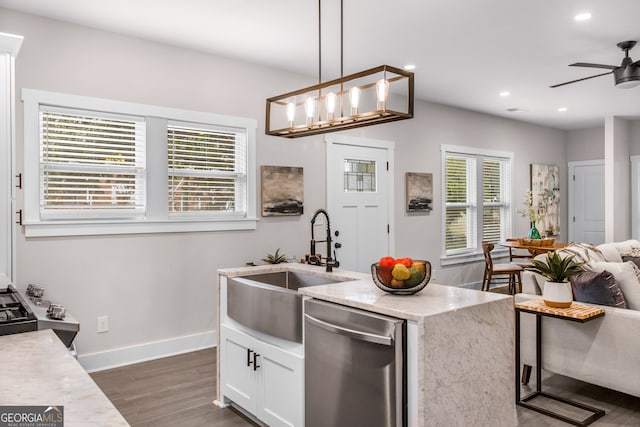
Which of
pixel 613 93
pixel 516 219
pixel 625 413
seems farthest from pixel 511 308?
pixel 516 219

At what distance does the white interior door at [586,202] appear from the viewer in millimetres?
8438

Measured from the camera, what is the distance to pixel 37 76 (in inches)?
136

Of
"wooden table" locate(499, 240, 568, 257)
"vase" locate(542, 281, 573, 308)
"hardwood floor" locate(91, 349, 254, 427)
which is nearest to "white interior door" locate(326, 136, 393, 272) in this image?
"wooden table" locate(499, 240, 568, 257)

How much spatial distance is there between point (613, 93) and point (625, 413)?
4.49 meters

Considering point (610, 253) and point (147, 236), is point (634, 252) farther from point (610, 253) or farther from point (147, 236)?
point (147, 236)

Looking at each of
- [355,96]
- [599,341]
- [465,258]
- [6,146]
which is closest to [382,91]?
[355,96]

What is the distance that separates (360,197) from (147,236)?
2.56 meters

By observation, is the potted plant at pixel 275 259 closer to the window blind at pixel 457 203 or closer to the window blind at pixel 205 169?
the window blind at pixel 205 169

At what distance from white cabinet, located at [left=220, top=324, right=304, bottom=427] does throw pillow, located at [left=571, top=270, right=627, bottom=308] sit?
208 cm

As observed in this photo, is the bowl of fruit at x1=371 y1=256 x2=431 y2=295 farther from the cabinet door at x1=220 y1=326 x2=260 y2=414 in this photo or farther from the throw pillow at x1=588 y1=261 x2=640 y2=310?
the throw pillow at x1=588 y1=261 x2=640 y2=310

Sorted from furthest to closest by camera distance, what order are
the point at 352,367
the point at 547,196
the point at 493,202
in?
1. the point at 547,196
2. the point at 493,202
3. the point at 352,367

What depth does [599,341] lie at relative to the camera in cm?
299

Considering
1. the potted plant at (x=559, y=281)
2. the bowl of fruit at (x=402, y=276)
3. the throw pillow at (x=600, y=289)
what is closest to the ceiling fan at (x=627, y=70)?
the throw pillow at (x=600, y=289)

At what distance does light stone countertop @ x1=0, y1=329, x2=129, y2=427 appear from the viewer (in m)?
0.97
